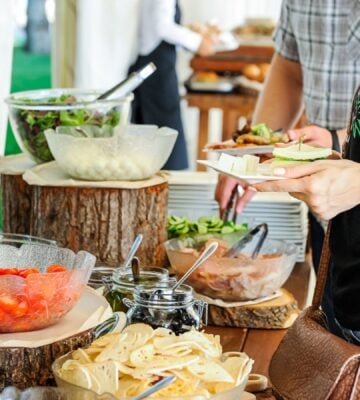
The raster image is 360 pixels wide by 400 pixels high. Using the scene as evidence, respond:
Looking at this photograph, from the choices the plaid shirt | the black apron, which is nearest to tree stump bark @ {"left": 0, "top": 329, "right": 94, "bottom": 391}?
the plaid shirt

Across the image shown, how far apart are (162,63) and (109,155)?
9.98 ft

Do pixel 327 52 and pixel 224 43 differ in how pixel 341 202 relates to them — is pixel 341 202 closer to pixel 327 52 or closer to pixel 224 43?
pixel 327 52

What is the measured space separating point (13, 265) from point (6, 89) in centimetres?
106

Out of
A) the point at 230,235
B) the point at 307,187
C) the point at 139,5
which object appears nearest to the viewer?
the point at 307,187

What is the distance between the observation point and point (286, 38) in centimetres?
288

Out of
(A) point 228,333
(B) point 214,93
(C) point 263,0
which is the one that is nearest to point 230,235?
(A) point 228,333

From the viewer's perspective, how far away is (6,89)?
2645mm

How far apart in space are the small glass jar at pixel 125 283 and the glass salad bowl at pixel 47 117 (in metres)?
0.70

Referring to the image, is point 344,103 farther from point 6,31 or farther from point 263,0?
point 263,0

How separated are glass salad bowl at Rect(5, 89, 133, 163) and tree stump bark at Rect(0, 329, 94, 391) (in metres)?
1.04

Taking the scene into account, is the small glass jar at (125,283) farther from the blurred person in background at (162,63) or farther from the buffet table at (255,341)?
the blurred person in background at (162,63)

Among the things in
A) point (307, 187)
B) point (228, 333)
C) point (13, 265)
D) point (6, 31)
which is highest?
point (6, 31)

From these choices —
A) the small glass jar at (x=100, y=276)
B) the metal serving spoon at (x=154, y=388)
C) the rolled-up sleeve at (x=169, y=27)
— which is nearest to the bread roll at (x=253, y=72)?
the rolled-up sleeve at (x=169, y=27)

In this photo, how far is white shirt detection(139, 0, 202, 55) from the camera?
4832 mm
